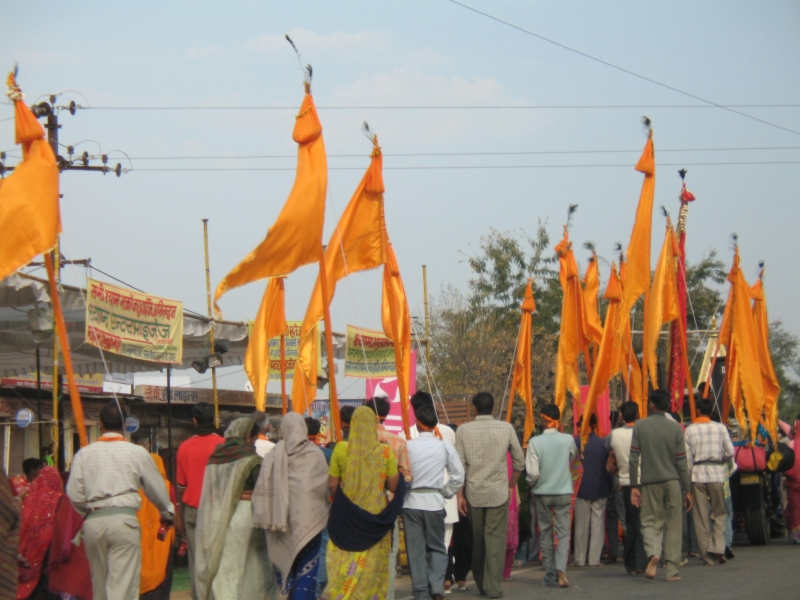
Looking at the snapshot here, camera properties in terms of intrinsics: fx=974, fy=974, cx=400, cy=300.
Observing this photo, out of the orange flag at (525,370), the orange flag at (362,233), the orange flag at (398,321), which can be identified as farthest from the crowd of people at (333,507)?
the orange flag at (525,370)

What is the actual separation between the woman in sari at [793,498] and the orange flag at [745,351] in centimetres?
78

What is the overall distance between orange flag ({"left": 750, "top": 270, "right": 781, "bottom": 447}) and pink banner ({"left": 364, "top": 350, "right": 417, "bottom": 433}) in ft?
19.0

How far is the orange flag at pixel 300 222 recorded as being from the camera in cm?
809

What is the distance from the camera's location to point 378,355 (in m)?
18.5

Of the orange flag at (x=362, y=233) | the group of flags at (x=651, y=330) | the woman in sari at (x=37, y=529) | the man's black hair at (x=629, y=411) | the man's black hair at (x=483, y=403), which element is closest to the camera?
the woman in sari at (x=37, y=529)

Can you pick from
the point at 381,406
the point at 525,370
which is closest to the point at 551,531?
the point at 381,406

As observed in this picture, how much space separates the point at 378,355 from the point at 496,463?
31.0 ft

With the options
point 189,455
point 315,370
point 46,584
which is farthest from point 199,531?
point 315,370

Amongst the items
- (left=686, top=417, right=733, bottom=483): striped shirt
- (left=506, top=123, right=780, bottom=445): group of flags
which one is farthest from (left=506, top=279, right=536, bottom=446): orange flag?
(left=686, top=417, right=733, bottom=483): striped shirt

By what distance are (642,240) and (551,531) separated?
15.6ft

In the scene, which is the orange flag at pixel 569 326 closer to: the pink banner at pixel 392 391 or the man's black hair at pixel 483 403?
the pink banner at pixel 392 391

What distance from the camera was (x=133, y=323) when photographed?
13.3m

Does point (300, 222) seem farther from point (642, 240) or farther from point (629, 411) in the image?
point (642, 240)

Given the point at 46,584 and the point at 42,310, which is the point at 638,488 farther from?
the point at 42,310
